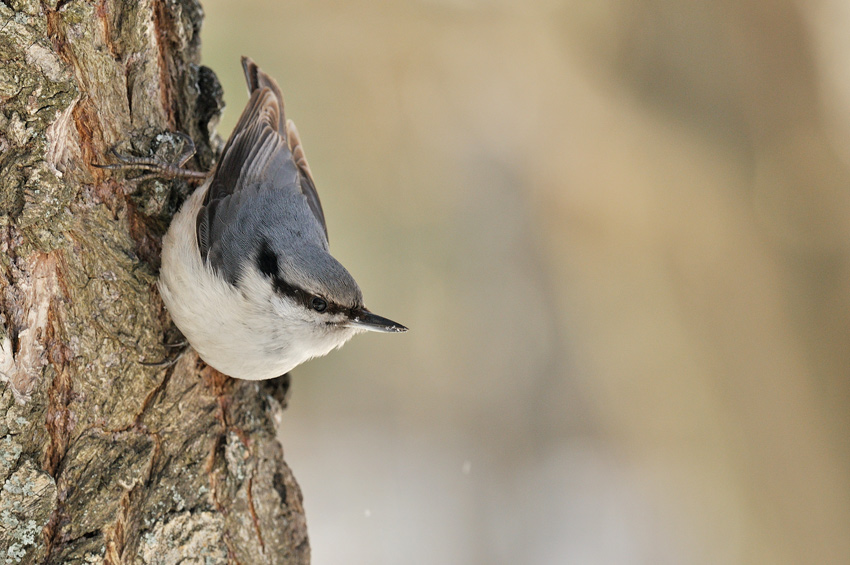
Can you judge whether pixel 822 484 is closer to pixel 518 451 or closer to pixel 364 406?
pixel 518 451

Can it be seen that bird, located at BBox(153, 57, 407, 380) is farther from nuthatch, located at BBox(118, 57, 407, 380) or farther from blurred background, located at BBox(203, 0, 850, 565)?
blurred background, located at BBox(203, 0, 850, 565)

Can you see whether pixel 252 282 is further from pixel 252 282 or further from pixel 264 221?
pixel 264 221

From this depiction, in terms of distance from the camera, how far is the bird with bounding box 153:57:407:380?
2.04 meters

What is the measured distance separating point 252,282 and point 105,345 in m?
0.45

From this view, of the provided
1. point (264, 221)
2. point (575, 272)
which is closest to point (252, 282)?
point (264, 221)

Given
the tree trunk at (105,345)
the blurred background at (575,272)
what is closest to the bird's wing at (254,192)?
the tree trunk at (105,345)

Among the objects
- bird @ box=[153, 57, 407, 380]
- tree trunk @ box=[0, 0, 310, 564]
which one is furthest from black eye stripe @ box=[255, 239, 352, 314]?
tree trunk @ box=[0, 0, 310, 564]

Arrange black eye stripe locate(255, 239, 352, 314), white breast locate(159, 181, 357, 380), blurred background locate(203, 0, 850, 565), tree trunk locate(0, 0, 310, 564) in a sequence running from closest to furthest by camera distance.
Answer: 1. tree trunk locate(0, 0, 310, 564)
2. white breast locate(159, 181, 357, 380)
3. black eye stripe locate(255, 239, 352, 314)
4. blurred background locate(203, 0, 850, 565)

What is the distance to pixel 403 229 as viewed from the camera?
4.39 meters

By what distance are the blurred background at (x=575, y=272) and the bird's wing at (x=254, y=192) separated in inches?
53.7

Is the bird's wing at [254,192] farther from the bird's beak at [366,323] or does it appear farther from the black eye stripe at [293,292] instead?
the bird's beak at [366,323]

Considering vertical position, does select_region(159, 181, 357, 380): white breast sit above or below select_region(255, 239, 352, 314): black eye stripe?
below

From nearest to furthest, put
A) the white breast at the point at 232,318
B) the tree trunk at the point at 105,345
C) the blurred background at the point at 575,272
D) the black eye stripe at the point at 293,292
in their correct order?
1. the tree trunk at the point at 105,345
2. the white breast at the point at 232,318
3. the black eye stripe at the point at 293,292
4. the blurred background at the point at 575,272

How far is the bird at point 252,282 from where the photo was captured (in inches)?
80.4
